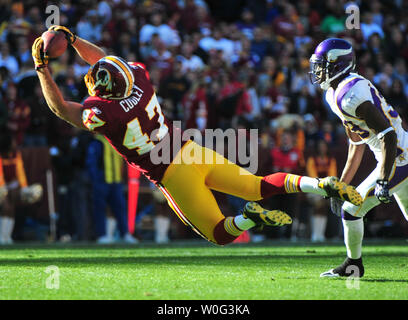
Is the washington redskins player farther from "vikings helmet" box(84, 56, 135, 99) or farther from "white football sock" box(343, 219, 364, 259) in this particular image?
"white football sock" box(343, 219, 364, 259)

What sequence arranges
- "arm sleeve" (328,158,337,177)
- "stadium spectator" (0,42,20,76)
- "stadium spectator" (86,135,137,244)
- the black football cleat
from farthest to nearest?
"stadium spectator" (0,42,20,76) → "arm sleeve" (328,158,337,177) → "stadium spectator" (86,135,137,244) → the black football cleat

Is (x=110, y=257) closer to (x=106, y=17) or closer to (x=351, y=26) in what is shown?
(x=106, y=17)

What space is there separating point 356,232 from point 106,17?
8.71 metres

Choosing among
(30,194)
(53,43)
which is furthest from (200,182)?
(30,194)

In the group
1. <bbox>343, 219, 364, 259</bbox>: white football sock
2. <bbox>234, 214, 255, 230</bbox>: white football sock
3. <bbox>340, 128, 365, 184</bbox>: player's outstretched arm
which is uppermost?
<bbox>340, 128, 365, 184</bbox>: player's outstretched arm

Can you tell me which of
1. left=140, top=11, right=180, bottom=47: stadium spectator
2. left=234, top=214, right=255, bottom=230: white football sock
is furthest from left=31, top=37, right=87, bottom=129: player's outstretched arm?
left=140, top=11, right=180, bottom=47: stadium spectator

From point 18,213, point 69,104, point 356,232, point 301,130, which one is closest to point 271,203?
point 301,130

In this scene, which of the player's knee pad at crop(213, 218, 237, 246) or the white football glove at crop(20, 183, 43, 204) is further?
the white football glove at crop(20, 183, 43, 204)

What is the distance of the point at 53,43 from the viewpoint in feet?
18.1

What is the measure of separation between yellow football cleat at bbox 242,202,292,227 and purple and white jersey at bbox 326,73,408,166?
101cm

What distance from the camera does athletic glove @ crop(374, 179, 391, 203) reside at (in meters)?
5.51

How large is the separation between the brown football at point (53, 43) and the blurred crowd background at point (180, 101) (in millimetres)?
5257

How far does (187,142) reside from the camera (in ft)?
19.5

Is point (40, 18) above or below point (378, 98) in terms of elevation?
above
